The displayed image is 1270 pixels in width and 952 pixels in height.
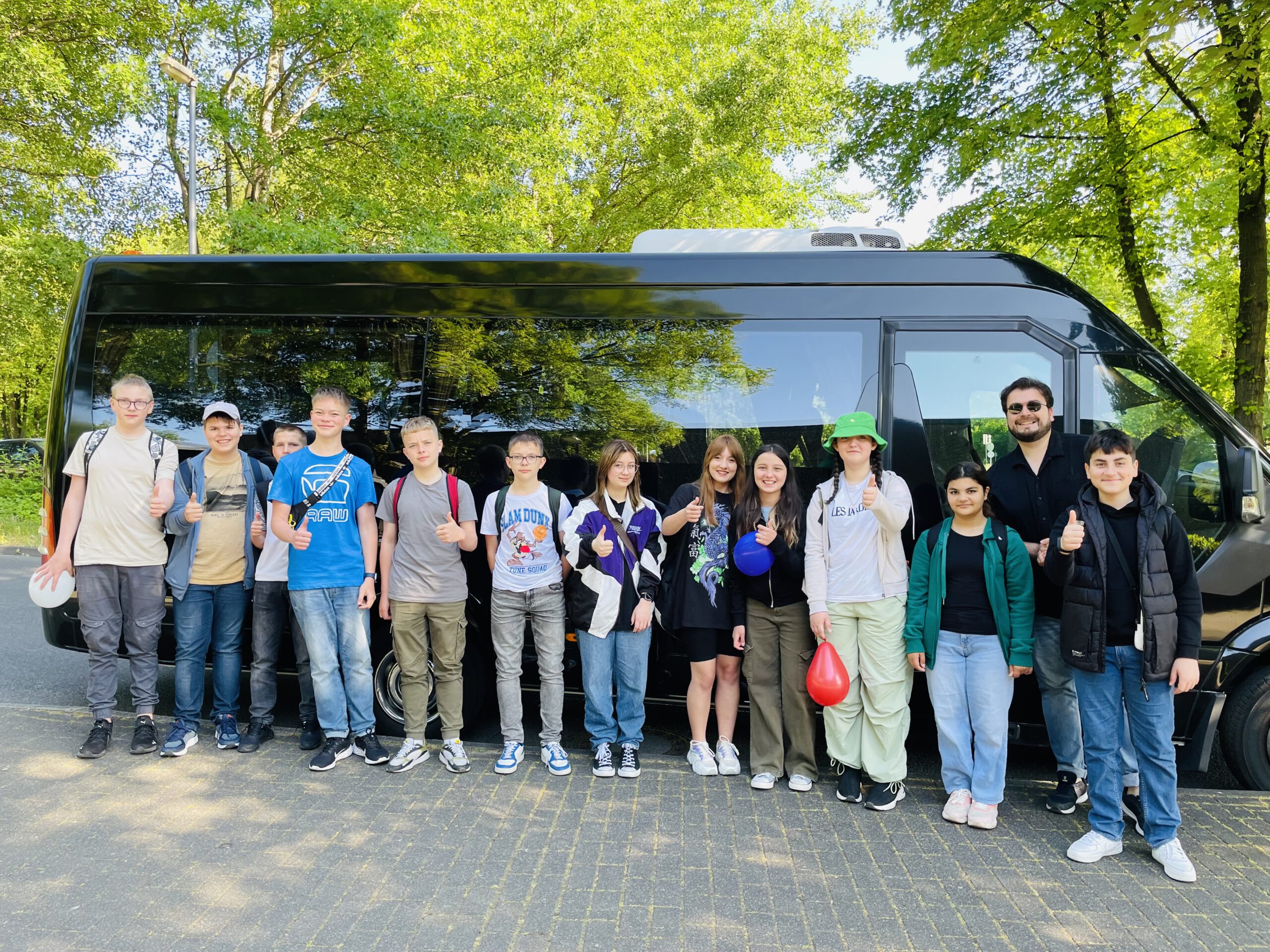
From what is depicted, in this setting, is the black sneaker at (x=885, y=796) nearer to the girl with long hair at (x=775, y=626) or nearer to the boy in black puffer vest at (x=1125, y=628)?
the girl with long hair at (x=775, y=626)

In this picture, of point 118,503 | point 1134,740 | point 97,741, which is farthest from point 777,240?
point 97,741

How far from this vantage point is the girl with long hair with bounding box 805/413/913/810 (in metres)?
4.10

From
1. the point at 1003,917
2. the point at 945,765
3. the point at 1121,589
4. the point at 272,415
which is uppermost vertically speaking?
the point at 272,415

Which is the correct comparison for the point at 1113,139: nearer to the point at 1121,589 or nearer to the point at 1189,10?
the point at 1189,10

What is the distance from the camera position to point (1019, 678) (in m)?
4.43

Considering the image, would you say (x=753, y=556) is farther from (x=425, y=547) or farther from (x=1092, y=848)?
(x=1092, y=848)

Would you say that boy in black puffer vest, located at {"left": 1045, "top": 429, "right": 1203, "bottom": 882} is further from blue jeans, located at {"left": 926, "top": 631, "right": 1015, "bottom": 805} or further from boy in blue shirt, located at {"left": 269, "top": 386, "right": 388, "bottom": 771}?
boy in blue shirt, located at {"left": 269, "top": 386, "right": 388, "bottom": 771}

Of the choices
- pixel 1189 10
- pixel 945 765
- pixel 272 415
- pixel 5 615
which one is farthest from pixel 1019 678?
pixel 5 615

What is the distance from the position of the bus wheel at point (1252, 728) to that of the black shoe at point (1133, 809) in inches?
28.9

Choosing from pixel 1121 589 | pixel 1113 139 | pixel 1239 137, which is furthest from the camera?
pixel 1113 139

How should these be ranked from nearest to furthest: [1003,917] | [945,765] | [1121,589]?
[1003,917]
[1121,589]
[945,765]

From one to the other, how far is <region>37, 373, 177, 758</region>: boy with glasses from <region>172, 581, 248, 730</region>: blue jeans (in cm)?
15

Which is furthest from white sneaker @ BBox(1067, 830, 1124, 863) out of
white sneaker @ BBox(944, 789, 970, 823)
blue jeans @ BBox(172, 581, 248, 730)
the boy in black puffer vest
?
blue jeans @ BBox(172, 581, 248, 730)

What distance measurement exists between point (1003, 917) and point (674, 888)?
1215mm
